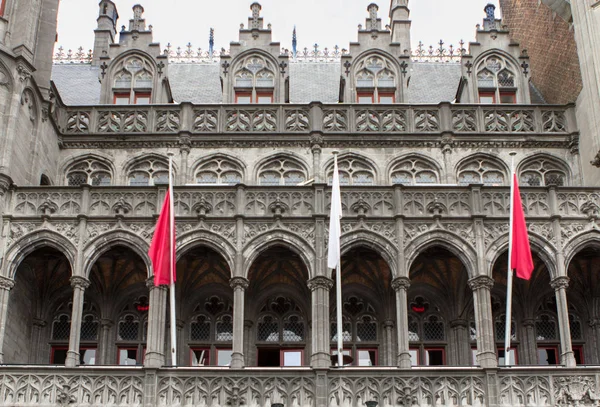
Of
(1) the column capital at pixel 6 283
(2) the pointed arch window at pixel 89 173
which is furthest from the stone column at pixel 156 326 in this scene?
(2) the pointed arch window at pixel 89 173

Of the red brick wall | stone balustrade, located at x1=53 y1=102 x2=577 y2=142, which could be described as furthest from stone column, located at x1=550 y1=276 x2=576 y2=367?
the red brick wall

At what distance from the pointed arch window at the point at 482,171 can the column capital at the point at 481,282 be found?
16.2 feet

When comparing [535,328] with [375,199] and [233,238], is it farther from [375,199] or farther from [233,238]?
[233,238]

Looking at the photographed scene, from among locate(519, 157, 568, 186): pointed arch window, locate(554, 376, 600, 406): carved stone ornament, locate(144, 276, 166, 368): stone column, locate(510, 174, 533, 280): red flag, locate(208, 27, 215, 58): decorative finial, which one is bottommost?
locate(554, 376, 600, 406): carved stone ornament

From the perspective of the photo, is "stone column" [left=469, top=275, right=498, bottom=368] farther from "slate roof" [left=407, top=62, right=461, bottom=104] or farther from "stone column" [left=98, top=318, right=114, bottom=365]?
"stone column" [left=98, top=318, right=114, bottom=365]

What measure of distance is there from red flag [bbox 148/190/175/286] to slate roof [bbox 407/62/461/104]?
10.5 meters

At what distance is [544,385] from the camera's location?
21.8 meters

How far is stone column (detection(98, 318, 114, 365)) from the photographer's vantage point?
80.7 feet

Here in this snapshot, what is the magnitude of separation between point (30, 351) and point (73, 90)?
10.7 meters

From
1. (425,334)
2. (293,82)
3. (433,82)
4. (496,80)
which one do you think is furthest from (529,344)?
(293,82)

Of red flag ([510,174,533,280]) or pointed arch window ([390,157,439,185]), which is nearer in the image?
red flag ([510,174,533,280])

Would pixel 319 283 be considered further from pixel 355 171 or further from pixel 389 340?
pixel 355 171

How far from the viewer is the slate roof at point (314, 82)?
102 feet

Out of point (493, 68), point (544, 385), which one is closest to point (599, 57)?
point (493, 68)
